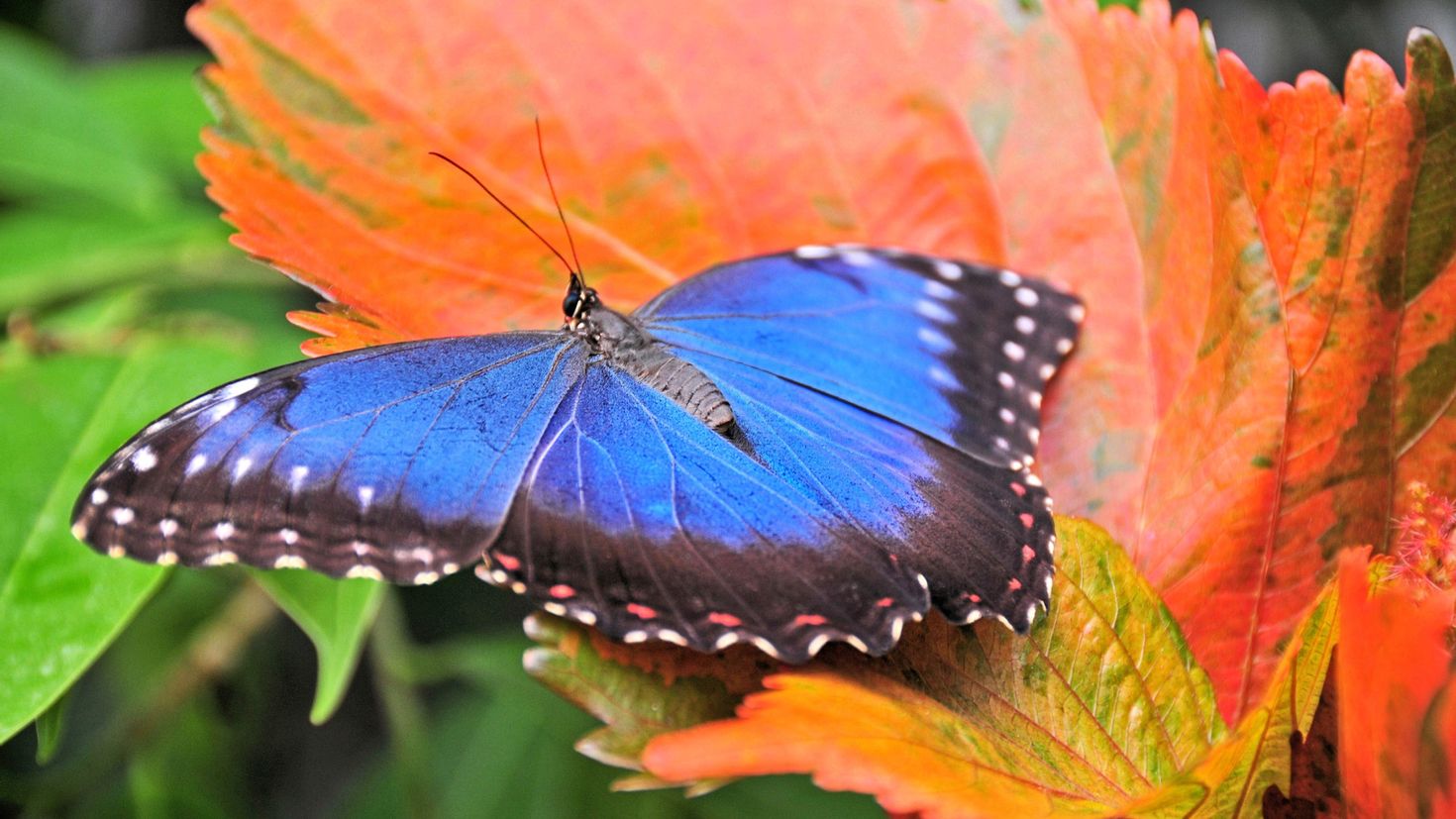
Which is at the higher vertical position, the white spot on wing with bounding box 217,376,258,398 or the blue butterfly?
the blue butterfly

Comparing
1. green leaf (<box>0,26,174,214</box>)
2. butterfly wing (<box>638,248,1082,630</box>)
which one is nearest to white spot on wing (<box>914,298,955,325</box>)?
butterfly wing (<box>638,248,1082,630</box>)

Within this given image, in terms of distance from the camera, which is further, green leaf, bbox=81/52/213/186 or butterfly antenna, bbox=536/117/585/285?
green leaf, bbox=81/52/213/186

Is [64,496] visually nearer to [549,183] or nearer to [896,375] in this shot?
[549,183]

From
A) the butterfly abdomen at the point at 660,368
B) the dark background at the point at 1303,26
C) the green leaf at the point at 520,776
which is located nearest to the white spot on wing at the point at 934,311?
the butterfly abdomen at the point at 660,368

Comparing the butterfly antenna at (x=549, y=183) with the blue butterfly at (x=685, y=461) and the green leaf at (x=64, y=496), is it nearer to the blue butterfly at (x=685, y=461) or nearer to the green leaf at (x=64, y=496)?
the blue butterfly at (x=685, y=461)

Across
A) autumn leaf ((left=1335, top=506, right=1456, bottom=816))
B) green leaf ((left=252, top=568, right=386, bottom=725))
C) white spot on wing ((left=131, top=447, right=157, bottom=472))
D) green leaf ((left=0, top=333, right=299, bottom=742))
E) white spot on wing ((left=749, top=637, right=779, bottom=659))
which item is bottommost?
green leaf ((left=0, top=333, right=299, bottom=742))

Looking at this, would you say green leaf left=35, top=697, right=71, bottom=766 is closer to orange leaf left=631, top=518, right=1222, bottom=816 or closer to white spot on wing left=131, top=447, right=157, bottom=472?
white spot on wing left=131, top=447, right=157, bottom=472

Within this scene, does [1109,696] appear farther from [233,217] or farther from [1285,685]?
[233,217]
